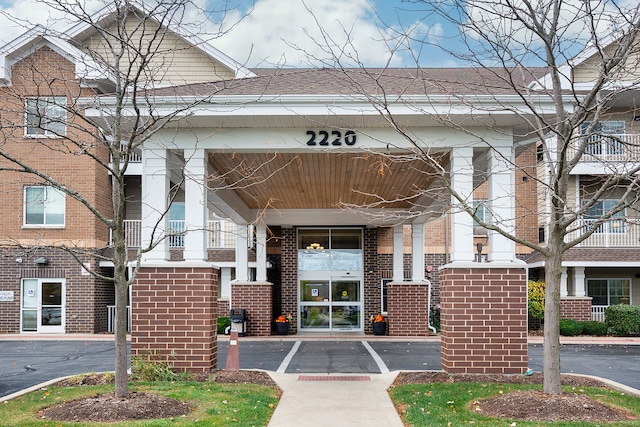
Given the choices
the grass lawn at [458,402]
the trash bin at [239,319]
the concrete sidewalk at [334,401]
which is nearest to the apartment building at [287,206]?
the trash bin at [239,319]

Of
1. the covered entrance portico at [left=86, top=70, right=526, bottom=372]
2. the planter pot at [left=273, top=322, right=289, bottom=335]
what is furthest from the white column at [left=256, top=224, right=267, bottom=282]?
the covered entrance portico at [left=86, top=70, right=526, bottom=372]

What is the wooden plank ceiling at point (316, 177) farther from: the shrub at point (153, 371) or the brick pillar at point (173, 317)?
the shrub at point (153, 371)

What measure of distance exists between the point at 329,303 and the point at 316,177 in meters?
10.4

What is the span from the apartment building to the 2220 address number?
2 centimetres

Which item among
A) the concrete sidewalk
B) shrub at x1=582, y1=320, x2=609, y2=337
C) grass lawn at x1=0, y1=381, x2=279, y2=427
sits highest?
grass lawn at x1=0, y1=381, x2=279, y2=427

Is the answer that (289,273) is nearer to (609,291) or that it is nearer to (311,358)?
(311,358)

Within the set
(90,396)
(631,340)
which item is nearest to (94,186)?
(90,396)

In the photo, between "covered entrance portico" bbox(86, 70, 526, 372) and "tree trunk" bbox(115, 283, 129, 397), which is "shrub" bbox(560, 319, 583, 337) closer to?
"covered entrance portico" bbox(86, 70, 526, 372)

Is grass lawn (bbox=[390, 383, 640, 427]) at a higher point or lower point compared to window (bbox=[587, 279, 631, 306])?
lower

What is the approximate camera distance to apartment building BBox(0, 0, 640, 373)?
35.8ft

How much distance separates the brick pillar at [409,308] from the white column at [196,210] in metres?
11.9

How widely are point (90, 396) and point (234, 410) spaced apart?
85.5 inches

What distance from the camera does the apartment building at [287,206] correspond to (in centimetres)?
1091

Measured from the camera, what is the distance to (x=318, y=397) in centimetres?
984
